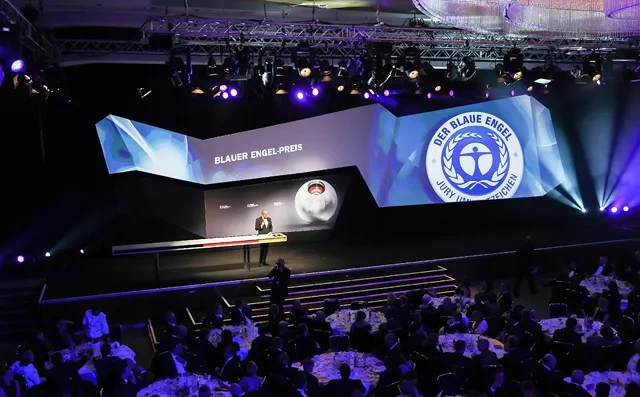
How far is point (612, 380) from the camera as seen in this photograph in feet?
22.8

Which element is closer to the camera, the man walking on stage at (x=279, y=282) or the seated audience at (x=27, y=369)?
the seated audience at (x=27, y=369)

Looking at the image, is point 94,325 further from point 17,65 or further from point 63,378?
point 17,65

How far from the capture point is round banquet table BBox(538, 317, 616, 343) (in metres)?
8.50

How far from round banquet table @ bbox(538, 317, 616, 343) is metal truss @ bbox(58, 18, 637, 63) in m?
6.51

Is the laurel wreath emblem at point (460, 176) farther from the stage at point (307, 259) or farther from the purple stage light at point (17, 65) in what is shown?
the purple stage light at point (17, 65)

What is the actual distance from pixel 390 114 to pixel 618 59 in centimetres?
565

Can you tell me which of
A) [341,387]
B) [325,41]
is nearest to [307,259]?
[325,41]

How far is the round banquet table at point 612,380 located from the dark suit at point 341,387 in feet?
8.22

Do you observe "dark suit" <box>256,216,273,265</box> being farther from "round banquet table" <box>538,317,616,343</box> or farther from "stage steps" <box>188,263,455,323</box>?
"round banquet table" <box>538,317,616,343</box>

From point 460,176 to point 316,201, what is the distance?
4157mm

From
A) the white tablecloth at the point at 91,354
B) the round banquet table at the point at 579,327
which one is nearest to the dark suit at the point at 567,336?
the round banquet table at the point at 579,327

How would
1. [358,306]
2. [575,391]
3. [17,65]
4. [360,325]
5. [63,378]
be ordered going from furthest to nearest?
[358,306]
[17,65]
[360,325]
[63,378]
[575,391]

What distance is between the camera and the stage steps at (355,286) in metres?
12.3

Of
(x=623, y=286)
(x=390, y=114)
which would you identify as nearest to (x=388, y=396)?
(x=623, y=286)
